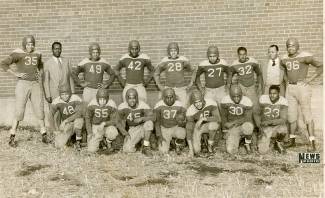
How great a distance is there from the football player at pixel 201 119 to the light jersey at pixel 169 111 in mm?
140

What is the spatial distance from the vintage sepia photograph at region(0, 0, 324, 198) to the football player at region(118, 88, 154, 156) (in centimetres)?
2

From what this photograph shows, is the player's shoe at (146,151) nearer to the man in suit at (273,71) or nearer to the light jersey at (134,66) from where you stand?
the light jersey at (134,66)

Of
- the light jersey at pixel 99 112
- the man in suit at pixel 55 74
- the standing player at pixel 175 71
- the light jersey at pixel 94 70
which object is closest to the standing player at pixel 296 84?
the standing player at pixel 175 71

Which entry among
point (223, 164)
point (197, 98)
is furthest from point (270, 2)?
point (223, 164)

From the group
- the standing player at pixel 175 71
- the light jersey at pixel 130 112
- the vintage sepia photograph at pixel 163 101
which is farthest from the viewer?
the standing player at pixel 175 71

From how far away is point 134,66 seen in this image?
24.5ft

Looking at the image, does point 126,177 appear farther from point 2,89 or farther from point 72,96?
point 2,89

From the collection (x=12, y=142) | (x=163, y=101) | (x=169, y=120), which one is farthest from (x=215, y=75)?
(x=12, y=142)

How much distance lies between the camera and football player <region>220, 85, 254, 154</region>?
22.4 ft

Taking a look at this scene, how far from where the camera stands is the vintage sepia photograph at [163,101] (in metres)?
5.86

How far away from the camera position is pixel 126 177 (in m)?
5.90

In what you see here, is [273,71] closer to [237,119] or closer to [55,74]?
[237,119]

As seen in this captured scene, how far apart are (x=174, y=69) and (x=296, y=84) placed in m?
1.94

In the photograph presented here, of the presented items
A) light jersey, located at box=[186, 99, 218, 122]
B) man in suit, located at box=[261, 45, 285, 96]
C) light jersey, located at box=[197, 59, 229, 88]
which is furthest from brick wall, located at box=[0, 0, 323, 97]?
light jersey, located at box=[186, 99, 218, 122]
